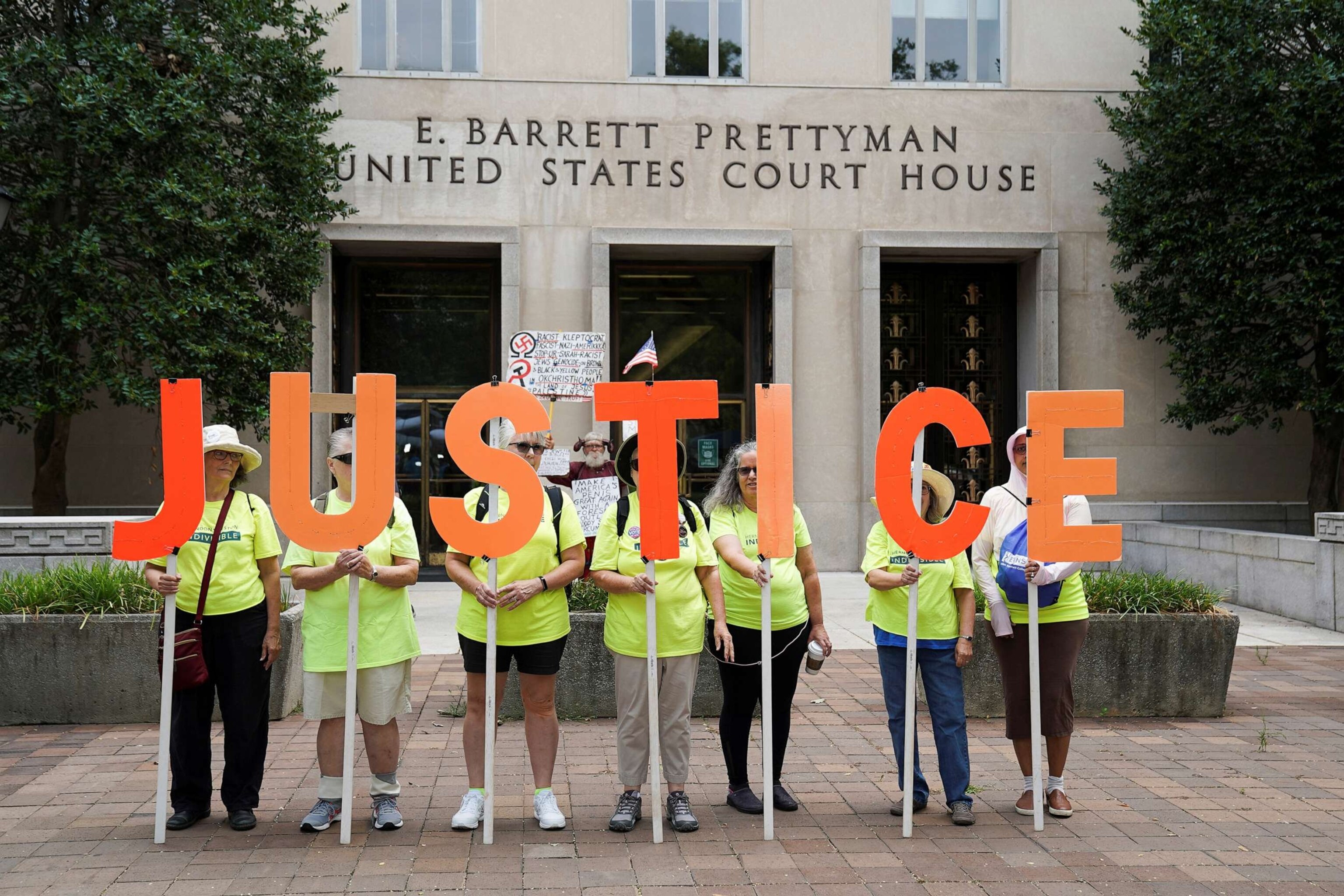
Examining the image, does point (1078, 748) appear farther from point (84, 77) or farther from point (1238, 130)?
point (84, 77)

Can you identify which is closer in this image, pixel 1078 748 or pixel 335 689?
pixel 335 689

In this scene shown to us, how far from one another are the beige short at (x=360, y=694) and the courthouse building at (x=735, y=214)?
9.44m

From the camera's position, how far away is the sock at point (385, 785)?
5.64 meters

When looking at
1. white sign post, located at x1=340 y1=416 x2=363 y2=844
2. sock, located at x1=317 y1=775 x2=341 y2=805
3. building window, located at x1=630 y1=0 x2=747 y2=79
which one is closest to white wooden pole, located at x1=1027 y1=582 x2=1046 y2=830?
white sign post, located at x1=340 y1=416 x2=363 y2=844

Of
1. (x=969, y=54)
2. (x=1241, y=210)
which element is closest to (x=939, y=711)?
(x=1241, y=210)

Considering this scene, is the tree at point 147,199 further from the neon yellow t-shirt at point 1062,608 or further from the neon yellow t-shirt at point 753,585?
the neon yellow t-shirt at point 1062,608

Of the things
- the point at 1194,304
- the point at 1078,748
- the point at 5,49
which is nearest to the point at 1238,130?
the point at 1194,304

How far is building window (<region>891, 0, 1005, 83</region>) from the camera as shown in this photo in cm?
1602

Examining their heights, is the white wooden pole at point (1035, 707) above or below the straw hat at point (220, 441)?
below

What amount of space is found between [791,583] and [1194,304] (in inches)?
423

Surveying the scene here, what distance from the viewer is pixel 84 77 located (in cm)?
1195

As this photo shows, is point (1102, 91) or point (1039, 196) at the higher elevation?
point (1102, 91)

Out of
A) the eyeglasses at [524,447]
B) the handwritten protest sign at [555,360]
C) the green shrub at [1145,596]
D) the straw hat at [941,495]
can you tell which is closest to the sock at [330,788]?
the eyeglasses at [524,447]

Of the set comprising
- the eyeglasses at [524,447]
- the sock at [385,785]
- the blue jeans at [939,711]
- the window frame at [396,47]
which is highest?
the window frame at [396,47]
